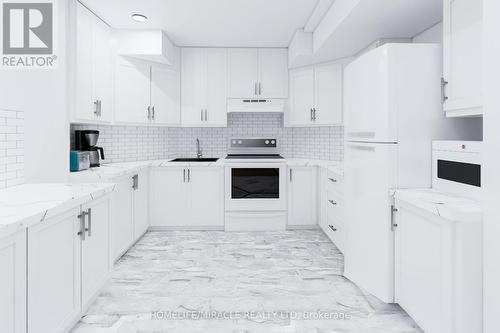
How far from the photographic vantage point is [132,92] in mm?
4004

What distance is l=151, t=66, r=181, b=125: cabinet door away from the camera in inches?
165

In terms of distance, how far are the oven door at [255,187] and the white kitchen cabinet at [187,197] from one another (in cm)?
13

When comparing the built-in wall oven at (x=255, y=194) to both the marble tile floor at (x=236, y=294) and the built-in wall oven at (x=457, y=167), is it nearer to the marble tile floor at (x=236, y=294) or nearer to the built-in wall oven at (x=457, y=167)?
the marble tile floor at (x=236, y=294)

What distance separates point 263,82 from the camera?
14.8 feet

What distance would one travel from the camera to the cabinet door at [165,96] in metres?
4.20

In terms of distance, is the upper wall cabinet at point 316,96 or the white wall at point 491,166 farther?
the upper wall cabinet at point 316,96

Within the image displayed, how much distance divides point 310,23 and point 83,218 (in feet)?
9.64

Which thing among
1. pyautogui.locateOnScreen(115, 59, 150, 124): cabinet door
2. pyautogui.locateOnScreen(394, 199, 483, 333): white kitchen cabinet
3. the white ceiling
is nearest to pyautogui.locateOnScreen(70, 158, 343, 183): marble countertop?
pyautogui.locateOnScreen(115, 59, 150, 124): cabinet door

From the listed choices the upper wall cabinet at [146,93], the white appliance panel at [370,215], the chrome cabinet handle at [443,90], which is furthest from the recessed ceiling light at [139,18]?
the chrome cabinet handle at [443,90]

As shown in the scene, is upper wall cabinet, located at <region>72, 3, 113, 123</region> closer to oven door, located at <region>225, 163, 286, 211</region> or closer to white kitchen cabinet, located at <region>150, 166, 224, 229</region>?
white kitchen cabinet, located at <region>150, 166, 224, 229</region>

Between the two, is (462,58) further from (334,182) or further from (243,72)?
(243,72)

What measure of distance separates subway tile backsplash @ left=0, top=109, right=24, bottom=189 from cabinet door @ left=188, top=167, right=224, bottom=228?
6.65 feet

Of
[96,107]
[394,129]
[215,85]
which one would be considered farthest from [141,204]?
[394,129]

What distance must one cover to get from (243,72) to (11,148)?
9.55ft
